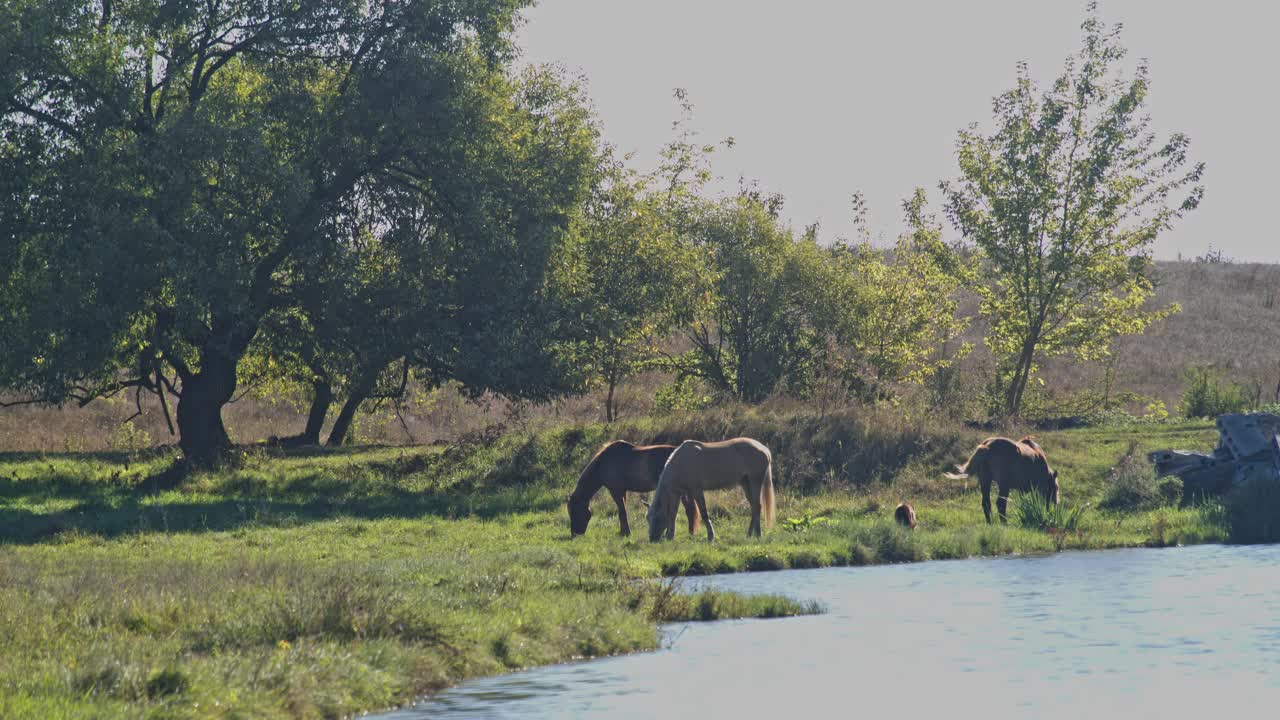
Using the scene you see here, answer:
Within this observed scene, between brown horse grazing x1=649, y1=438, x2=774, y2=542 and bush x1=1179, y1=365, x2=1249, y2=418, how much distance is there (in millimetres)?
24042

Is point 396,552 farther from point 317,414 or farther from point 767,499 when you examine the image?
point 317,414

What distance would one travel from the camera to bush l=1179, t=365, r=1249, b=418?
43.7 metres

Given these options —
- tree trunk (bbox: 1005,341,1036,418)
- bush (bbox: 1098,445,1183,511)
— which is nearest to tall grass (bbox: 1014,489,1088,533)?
bush (bbox: 1098,445,1183,511)

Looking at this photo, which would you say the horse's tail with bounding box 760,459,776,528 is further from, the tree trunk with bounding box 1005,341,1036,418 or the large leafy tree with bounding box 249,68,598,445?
the tree trunk with bounding box 1005,341,1036,418

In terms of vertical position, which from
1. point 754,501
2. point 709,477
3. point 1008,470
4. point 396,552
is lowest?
point 396,552

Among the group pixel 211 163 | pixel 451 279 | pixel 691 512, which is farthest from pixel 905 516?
pixel 211 163

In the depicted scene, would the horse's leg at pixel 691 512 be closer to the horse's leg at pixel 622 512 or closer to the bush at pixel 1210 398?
the horse's leg at pixel 622 512

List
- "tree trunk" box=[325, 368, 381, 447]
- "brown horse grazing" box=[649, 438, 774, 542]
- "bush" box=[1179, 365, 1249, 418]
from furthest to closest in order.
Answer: "bush" box=[1179, 365, 1249, 418] < "tree trunk" box=[325, 368, 381, 447] < "brown horse grazing" box=[649, 438, 774, 542]

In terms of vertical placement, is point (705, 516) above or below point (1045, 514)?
above

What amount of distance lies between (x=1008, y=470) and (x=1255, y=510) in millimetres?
4575

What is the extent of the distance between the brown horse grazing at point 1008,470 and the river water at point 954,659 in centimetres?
635

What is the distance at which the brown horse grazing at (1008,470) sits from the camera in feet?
90.7

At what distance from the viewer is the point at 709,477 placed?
24438mm

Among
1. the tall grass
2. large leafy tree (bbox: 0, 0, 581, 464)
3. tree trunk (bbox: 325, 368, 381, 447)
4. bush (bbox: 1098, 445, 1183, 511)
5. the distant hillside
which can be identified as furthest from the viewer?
the distant hillside
